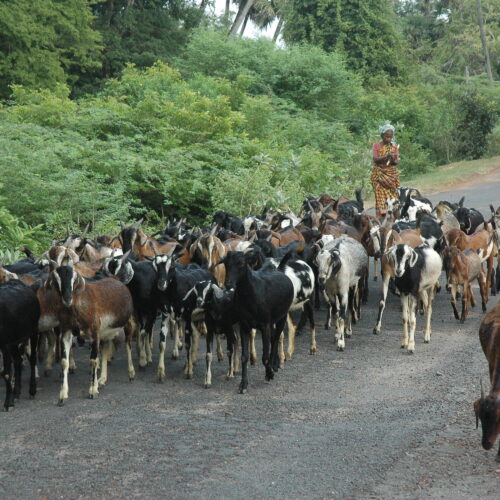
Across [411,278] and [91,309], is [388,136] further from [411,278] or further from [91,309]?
[91,309]

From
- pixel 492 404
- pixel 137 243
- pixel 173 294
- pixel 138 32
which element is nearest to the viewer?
pixel 492 404

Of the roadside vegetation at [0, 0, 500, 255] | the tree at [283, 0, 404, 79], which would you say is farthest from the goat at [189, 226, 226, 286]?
the tree at [283, 0, 404, 79]

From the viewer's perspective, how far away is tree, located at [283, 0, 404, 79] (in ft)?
133

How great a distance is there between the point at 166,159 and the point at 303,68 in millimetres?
16037

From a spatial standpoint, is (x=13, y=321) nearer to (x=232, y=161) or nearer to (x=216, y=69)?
(x=232, y=161)

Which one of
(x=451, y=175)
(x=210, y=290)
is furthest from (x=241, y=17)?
(x=210, y=290)

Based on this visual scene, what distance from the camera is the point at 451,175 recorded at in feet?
105

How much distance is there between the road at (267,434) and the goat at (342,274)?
989mm

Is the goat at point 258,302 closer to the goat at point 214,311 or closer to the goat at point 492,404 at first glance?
the goat at point 214,311

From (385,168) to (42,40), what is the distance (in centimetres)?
1736

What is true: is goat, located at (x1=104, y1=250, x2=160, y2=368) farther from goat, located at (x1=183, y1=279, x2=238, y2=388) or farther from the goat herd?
goat, located at (x1=183, y1=279, x2=238, y2=388)

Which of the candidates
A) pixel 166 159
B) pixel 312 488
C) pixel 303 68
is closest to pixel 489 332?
pixel 312 488

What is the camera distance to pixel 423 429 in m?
8.34

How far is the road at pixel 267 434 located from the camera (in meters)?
6.99
